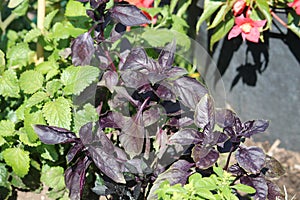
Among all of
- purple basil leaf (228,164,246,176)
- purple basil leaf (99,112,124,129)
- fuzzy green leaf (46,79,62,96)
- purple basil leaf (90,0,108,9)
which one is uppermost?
purple basil leaf (90,0,108,9)

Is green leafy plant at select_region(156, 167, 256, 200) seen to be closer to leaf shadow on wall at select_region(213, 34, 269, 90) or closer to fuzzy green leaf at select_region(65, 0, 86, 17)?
fuzzy green leaf at select_region(65, 0, 86, 17)

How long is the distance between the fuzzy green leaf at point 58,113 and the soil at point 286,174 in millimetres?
466

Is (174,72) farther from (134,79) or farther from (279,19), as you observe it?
(279,19)

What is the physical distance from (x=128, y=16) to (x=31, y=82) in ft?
1.33

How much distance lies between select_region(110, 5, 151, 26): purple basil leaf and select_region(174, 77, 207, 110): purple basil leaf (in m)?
0.21

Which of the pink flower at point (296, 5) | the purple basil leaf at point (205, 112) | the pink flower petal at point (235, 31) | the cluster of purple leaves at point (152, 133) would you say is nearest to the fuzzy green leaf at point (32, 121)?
the cluster of purple leaves at point (152, 133)

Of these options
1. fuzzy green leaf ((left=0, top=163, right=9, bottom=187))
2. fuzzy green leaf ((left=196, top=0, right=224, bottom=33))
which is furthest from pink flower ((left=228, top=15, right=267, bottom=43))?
fuzzy green leaf ((left=0, top=163, right=9, bottom=187))

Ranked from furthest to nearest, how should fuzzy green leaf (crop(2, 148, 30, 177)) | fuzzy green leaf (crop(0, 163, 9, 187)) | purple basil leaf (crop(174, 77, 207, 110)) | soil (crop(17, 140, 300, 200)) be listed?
1. soil (crop(17, 140, 300, 200))
2. fuzzy green leaf (crop(0, 163, 9, 187))
3. fuzzy green leaf (crop(2, 148, 30, 177))
4. purple basil leaf (crop(174, 77, 207, 110))

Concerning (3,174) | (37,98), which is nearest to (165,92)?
(37,98)

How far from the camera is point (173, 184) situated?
5.29ft

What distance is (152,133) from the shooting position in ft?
6.01

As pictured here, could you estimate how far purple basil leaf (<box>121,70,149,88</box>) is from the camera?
5.53ft

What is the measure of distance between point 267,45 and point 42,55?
94 cm

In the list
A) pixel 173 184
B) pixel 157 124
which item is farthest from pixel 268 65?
pixel 173 184
